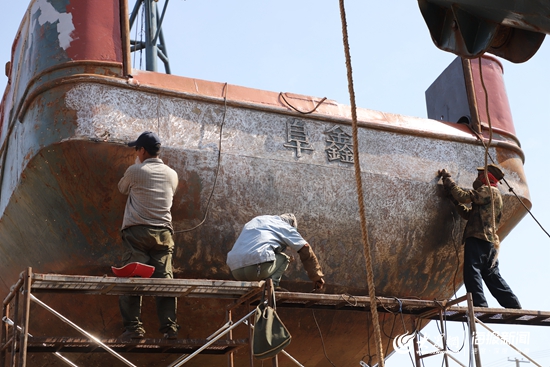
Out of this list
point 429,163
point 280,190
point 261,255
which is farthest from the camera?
point 429,163

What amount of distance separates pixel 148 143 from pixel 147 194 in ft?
1.71

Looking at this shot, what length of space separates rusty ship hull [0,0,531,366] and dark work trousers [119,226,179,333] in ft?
2.39

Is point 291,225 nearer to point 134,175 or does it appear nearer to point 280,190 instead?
point 280,190

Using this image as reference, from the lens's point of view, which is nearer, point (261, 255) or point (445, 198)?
point (261, 255)

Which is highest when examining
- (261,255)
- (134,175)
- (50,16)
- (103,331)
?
(50,16)

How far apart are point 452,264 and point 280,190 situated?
264cm

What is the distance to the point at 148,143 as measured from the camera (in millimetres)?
8000

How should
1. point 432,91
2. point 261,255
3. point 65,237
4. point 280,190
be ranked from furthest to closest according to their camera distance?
point 432,91
point 280,190
point 65,237
point 261,255

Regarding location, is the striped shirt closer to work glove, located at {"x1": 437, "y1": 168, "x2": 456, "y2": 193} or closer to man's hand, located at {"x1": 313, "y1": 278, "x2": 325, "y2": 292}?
man's hand, located at {"x1": 313, "y1": 278, "x2": 325, "y2": 292}

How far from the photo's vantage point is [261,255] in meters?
7.84

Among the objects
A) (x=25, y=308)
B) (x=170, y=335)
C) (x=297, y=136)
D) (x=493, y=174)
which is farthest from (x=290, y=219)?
(x=25, y=308)

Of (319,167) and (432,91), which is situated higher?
(432,91)

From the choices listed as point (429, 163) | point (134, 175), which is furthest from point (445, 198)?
point (134, 175)

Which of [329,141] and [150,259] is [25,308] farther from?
[329,141]
